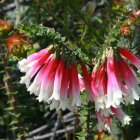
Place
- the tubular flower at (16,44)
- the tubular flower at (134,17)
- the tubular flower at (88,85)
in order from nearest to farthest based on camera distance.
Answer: the tubular flower at (16,44) → the tubular flower at (88,85) → the tubular flower at (134,17)

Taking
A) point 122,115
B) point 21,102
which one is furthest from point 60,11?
point 122,115

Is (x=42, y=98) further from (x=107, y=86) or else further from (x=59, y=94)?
(x=107, y=86)

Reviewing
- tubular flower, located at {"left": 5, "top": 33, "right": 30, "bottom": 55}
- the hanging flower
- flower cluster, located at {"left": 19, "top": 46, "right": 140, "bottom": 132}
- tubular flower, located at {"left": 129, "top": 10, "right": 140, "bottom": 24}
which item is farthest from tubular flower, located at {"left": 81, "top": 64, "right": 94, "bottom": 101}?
tubular flower, located at {"left": 129, "top": 10, "right": 140, "bottom": 24}

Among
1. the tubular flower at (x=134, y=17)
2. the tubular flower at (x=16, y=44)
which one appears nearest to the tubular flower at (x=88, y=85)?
the tubular flower at (x=16, y=44)

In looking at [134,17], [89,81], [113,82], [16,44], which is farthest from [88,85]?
[134,17]

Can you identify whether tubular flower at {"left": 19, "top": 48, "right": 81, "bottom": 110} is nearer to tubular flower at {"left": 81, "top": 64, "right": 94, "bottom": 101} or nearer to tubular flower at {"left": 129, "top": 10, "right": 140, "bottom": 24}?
tubular flower at {"left": 81, "top": 64, "right": 94, "bottom": 101}

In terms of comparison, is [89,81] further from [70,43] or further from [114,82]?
[70,43]

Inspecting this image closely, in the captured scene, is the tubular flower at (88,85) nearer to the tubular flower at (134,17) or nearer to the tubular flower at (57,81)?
the tubular flower at (57,81)
